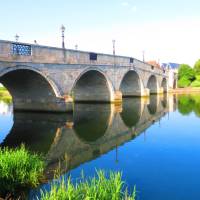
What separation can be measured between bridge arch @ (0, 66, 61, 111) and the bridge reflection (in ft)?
3.01

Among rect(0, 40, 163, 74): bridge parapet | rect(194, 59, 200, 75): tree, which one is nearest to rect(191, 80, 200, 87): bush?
rect(194, 59, 200, 75): tree

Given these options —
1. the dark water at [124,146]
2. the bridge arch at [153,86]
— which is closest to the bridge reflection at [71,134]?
the dark water at [124,146]

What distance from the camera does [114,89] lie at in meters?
35.5

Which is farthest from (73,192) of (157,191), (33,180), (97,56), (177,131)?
(97,56)

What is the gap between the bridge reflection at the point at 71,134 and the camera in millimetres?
12666

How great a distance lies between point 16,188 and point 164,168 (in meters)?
5.57

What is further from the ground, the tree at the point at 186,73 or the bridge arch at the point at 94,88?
the tree at the point at 186,73

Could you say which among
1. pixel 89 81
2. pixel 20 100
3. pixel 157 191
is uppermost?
pixel 89 81

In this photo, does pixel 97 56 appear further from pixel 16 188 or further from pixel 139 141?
pixel 16 188

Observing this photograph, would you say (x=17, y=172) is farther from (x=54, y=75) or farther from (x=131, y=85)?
(x=131, y=85)

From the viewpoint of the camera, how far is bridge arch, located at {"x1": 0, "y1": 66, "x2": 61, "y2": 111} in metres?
22.9

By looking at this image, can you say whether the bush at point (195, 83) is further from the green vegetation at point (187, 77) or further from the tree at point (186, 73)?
the tree at point (186, 73)

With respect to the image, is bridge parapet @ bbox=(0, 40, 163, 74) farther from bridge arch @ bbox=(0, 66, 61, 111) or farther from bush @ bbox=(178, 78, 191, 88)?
bush @ bbox=(178, 78, 191, 88)

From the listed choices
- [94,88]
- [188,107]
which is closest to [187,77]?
[188,107]
